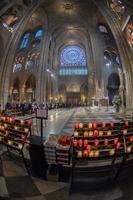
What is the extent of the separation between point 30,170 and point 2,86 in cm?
2192

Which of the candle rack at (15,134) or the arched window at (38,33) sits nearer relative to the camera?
the candle rack at (15,134)

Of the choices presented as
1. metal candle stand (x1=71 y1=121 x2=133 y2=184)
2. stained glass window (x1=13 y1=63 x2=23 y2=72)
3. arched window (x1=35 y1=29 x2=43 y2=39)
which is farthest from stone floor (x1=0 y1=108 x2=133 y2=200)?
arched window (x1=35 y1=29 x2=43 y2=39)

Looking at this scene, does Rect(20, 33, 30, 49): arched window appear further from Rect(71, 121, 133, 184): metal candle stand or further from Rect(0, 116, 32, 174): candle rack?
Rect(71, 121, 133, 184): metal candle stand

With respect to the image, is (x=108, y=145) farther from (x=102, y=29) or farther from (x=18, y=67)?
(x=18, y=67)

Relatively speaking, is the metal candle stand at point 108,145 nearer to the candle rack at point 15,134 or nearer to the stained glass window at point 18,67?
the candle rack at point 15,134

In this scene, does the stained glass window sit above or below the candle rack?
above

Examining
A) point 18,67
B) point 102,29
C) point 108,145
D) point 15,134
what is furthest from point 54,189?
point 18,67

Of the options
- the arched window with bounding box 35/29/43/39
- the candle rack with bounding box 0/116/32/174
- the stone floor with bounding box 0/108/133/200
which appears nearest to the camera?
the stone floor with bounding box 0/108/133/200

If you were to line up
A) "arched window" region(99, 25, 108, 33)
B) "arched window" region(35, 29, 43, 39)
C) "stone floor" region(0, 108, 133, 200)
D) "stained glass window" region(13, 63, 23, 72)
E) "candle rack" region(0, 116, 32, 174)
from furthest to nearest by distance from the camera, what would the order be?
"stained glass window" region(13, 63, 23, 72) < "arched window" region(35, 29, 43, 39) < "arched window" region(99, 25, 108, 33) < "candle rack" region(0, 116, 32, 174) < "stone floor" region(0, 108, 133, 200)

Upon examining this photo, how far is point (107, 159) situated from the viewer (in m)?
4.10

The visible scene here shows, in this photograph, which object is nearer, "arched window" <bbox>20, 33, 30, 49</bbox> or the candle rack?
the candle rack

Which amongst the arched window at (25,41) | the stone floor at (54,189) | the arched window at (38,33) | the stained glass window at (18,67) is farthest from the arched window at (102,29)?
the stone floor at (54,189)

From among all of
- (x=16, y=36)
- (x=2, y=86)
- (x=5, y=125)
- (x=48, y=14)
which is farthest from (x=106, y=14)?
(x=5, y=125)

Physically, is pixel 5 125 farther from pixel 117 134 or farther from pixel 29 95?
pixel 29 95
